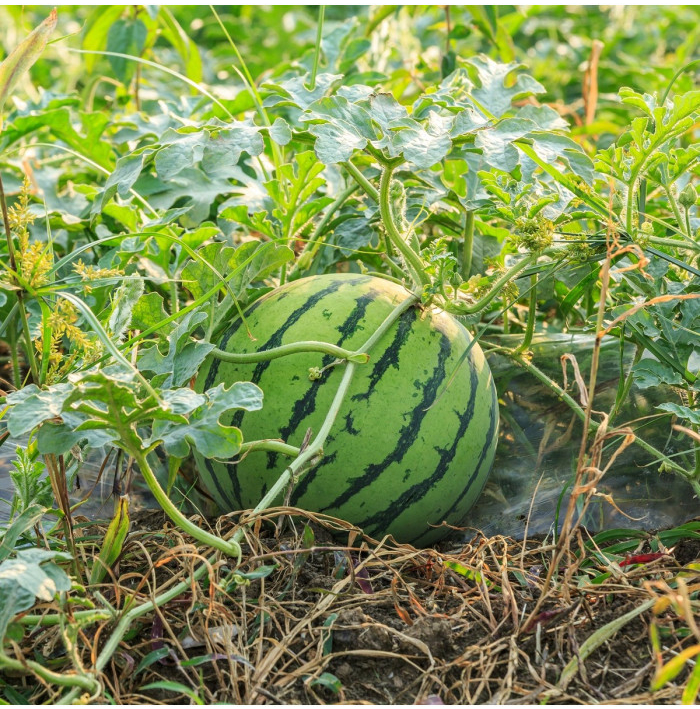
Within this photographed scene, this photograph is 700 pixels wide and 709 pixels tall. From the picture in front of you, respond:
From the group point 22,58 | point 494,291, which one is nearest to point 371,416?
point 494,291

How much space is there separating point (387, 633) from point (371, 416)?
431 mm

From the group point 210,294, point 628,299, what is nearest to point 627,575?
point 628,299

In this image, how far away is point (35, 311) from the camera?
217 cm

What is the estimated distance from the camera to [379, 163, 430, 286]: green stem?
Result: 5.52ft

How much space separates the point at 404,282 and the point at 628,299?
0.50 m

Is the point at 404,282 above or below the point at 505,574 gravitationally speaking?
above

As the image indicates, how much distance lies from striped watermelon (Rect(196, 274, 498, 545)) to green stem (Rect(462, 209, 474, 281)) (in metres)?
0.37

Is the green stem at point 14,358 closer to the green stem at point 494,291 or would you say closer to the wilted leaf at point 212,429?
the wilted leaf at point 212,429

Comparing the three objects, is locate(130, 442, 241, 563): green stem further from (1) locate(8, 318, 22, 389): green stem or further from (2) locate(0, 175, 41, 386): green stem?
(1) locate(8, 318, 22, 389): green stem

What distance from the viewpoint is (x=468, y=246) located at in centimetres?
220

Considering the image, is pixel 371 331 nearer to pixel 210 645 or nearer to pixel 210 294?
pixel 210 294

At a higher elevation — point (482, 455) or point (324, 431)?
point (324, 431)

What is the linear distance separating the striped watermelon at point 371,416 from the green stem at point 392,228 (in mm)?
97

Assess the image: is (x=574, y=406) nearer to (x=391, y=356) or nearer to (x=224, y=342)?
(x=391, y=356)
